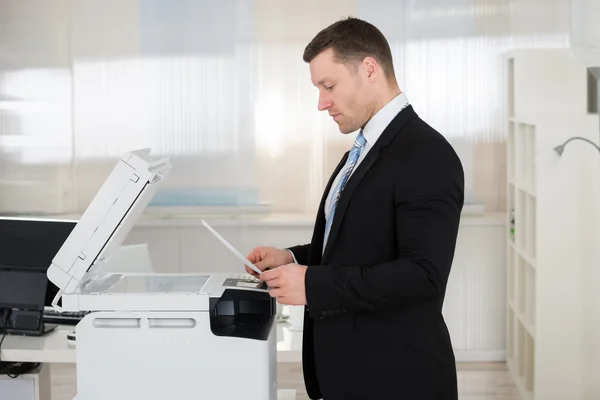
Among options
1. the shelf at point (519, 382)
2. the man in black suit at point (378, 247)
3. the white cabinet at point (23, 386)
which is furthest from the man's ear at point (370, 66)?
the shelf at point (519, 382)

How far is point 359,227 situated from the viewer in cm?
190

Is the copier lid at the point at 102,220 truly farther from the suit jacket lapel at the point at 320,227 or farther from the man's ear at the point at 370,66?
the man's ear at the point at 370,66

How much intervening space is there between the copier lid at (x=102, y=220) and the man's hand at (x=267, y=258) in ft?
1.21

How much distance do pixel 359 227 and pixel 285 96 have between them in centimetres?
333

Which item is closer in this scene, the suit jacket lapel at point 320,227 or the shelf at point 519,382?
the suit jacket lapel at point 320,227

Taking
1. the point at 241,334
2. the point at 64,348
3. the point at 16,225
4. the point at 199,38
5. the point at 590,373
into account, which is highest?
the point at 199,38

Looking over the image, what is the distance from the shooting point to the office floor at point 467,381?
4.47 metres

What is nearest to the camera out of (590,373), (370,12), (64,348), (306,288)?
(306,288)

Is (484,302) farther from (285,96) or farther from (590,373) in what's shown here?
(285,96)

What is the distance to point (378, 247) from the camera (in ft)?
6.22

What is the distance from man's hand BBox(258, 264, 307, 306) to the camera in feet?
6.17

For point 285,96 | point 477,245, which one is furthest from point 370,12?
point 477,245

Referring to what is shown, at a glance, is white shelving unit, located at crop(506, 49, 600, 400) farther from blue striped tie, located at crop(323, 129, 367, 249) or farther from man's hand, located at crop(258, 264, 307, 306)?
man's hand, located at crop(258, 264, 307, 306)

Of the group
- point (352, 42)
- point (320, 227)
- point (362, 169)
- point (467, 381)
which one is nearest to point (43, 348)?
point (320, 227)
